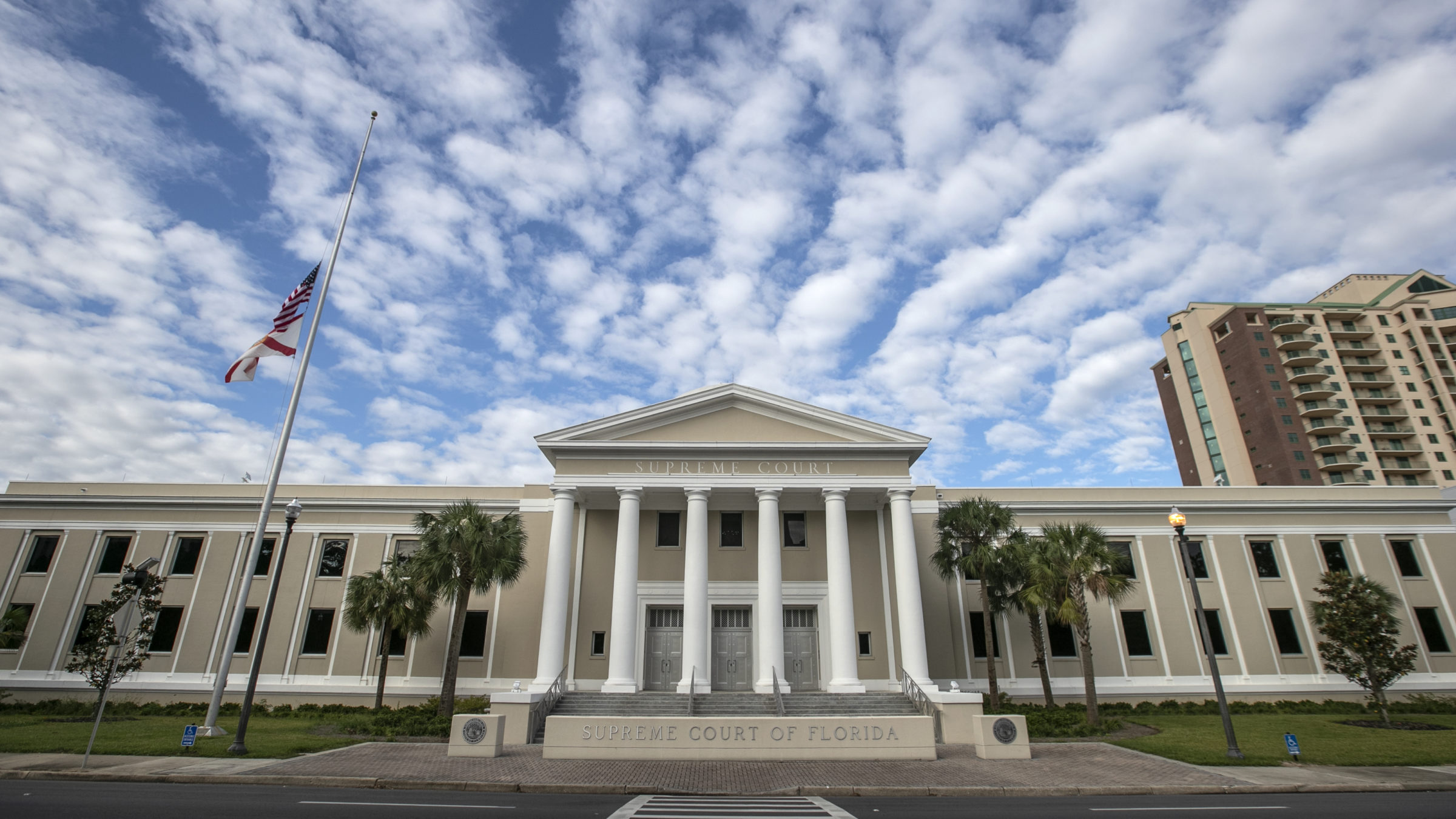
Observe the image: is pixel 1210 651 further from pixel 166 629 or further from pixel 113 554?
pixel 113 554

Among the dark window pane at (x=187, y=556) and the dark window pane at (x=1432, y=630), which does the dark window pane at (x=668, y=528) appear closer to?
the dark window pane at (x=187, y=556)

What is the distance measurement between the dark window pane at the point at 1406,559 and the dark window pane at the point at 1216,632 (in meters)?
9.18

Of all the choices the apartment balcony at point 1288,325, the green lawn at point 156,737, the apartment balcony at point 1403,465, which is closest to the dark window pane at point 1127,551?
the green lawn at point 156,737

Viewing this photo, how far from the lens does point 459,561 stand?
2431 cm

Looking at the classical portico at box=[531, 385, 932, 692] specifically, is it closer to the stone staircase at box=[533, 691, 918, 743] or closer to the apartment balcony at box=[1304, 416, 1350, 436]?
the stone staircase at box=[533, 691, 918, 743]

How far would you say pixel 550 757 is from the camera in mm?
17484

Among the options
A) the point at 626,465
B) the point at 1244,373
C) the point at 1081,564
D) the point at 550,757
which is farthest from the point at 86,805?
the point at 1244,373

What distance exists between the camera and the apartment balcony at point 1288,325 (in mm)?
69562

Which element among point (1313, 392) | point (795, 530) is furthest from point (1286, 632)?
point (1313, 392)

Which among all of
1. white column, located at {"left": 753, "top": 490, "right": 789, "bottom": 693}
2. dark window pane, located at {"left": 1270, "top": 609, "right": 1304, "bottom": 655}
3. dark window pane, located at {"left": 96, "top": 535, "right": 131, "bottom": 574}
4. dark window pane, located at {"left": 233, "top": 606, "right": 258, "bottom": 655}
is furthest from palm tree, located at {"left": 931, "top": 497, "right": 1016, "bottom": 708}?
dark window pane, located at {"left": 96, "top": 535, "right": 131, "bottom": 574}

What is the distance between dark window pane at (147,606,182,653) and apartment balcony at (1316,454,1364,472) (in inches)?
3404

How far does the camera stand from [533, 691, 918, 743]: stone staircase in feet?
73.6

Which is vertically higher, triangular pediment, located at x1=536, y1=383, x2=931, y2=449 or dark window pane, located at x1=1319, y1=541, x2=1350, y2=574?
triangular pediment, located at x1=536, y1=383, x2=931, y2=449

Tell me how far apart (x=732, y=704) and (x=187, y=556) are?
25753 mm
